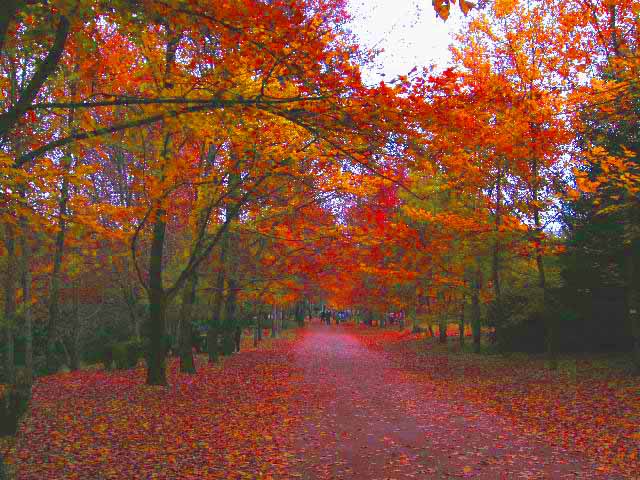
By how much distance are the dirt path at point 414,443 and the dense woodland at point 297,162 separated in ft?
11.0

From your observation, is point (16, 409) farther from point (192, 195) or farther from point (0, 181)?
point (192, 195)

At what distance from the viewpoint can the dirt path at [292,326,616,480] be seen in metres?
6.06

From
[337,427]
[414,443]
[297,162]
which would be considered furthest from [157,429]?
[297,162]

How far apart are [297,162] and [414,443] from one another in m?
6.26

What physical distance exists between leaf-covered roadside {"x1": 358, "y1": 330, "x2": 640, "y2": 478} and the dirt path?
1.37 ft

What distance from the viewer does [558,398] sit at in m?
10.6

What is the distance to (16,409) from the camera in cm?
764

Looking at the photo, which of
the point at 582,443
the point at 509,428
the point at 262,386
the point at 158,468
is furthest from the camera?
the point at 262,386

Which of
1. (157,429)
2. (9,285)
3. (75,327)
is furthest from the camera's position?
(75,327)

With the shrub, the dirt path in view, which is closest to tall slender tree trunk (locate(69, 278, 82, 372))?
the dirt path

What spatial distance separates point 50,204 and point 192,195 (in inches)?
303

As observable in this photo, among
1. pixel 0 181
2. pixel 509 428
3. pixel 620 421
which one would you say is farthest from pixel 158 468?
pixel 620 421

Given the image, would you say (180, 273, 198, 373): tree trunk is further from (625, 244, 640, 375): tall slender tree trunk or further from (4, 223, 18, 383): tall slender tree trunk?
(625, 244, 640, 375): tall slender tree trunk

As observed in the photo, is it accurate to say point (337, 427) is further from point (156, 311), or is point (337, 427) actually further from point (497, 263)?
point (497, 263)
